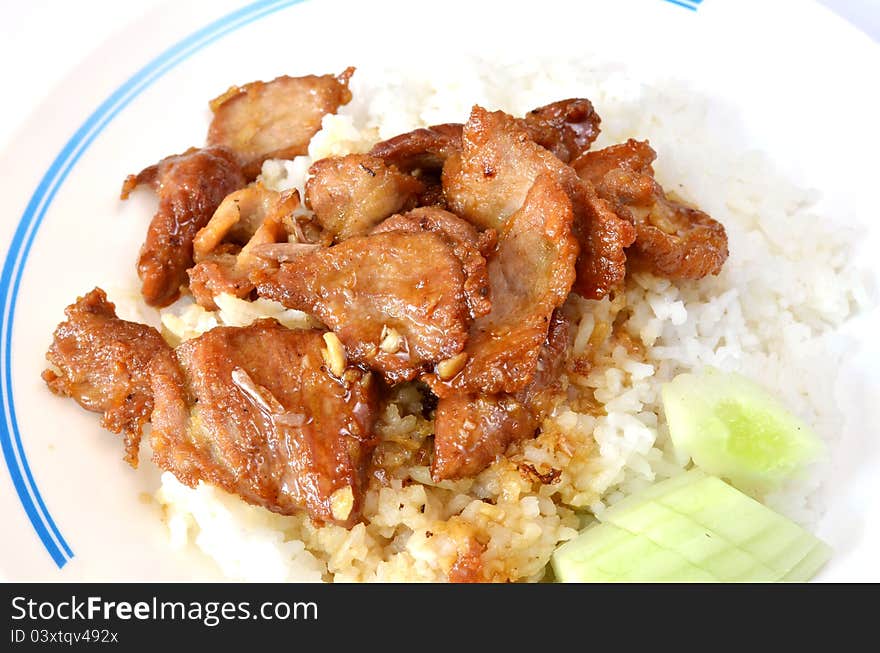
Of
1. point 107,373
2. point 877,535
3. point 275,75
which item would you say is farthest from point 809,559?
point 275,75

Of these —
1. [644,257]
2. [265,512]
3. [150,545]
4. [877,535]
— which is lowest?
[150,545]

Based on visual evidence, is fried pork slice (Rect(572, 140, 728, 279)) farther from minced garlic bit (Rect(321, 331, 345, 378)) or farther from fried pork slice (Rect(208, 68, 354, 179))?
fried pork slice (Rect(208, 68, 354, 179))

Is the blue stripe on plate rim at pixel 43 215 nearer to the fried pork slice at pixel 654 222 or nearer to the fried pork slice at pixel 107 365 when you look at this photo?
the fried pork slice at pixel 107 365

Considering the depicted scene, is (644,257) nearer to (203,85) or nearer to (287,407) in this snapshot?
(287,407)

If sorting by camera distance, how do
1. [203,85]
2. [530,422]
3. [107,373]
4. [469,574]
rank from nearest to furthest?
[469,574] → [530,422] → [107,373] → [203,85]

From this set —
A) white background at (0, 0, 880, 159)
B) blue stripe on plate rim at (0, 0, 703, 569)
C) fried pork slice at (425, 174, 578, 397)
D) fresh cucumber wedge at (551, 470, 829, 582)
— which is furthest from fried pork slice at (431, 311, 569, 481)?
white background at (0, 0, 880, 159)

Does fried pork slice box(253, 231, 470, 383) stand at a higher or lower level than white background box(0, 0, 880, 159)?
lower
